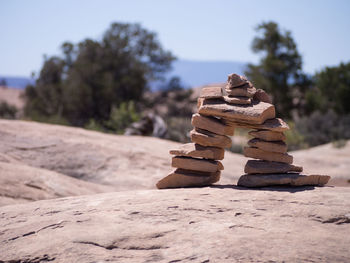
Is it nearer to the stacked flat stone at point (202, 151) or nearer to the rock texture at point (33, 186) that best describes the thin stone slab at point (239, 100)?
the stacked flat stone at point (202, 151)

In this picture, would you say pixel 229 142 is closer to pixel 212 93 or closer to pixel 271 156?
pixel 271 156

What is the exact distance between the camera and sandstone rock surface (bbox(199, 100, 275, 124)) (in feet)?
17.7

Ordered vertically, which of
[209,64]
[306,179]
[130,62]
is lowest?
[306,179]

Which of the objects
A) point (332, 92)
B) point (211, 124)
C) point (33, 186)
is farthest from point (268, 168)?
point (332, 92)

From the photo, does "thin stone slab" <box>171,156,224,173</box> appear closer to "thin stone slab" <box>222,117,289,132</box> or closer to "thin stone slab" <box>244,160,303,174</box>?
"thin stone slab" <box>244,160,303,174</box>

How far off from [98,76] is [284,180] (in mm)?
21997

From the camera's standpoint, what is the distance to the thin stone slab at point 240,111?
5410mm

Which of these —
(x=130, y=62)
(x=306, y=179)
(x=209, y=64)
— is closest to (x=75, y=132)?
(x=306, y=179)

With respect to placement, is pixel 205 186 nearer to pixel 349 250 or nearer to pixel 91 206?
pixel 91 206

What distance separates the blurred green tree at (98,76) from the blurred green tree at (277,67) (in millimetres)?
6624

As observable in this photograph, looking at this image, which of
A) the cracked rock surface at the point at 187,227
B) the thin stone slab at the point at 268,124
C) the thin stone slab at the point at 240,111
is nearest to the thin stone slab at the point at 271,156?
the thin stone slab at the point at 268,124

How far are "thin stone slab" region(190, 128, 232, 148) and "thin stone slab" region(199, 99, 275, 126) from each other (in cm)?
28

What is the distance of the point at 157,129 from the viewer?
16781 mm

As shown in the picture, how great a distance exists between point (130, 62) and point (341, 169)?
1802 cm
